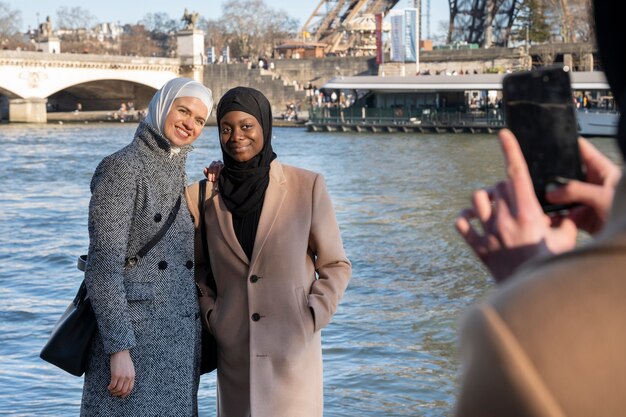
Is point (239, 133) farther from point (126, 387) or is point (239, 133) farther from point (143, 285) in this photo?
point (126, 387)

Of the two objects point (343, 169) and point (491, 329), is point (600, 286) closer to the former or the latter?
point (491, 329)

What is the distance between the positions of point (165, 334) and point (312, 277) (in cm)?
43

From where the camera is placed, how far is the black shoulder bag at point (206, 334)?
9.69 ft

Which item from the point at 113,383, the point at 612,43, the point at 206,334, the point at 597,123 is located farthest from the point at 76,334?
the point at 597,123

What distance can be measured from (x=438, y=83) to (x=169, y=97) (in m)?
35.9

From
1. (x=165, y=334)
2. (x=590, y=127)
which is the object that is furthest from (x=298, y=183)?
(x=590, y=127)

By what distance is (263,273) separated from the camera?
288cm

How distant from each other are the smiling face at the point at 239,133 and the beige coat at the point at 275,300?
11 cm

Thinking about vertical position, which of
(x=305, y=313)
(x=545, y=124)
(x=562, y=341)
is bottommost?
(x=305, y=313)

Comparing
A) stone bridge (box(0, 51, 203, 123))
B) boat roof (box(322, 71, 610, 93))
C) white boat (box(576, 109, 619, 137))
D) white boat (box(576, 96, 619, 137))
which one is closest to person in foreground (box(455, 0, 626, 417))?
white boat (box(576, 96, 619, 137))

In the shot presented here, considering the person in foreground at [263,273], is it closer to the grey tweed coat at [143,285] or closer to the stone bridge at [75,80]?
the grey tweed coat at [143,285]

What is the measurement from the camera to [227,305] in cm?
292

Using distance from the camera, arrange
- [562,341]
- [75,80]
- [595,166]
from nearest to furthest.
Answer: [562,341] < [595,166] < [75,80]

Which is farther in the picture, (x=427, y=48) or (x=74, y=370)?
(x=427, y=48)
